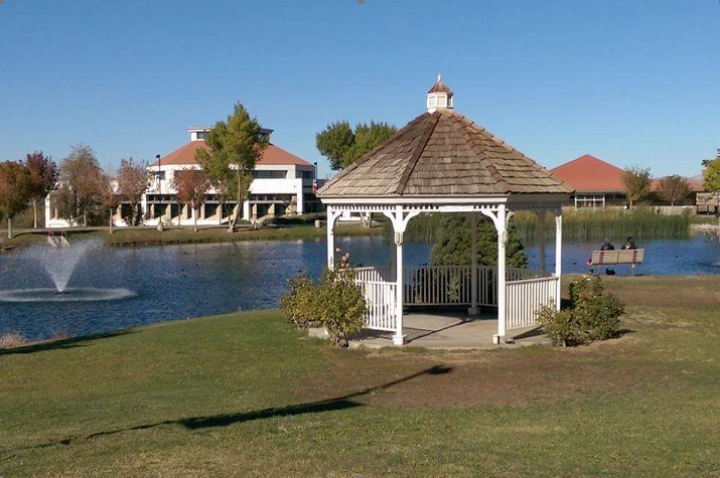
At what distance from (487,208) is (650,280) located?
14103 mm

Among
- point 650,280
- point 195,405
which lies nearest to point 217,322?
point 195,405

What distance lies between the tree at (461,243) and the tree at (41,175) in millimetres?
59715

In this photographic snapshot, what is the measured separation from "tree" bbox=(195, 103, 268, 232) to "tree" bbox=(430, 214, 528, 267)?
184 feet

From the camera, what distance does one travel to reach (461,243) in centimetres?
2284

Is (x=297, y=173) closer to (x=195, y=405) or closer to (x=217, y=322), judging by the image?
(x=217, y=322)

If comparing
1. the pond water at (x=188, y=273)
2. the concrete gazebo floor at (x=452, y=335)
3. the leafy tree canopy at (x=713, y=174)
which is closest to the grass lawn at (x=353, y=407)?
the concrete gazebo floor at (x=452, y=335)

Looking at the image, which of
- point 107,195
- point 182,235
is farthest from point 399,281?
point 107,195

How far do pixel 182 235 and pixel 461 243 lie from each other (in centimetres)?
5399

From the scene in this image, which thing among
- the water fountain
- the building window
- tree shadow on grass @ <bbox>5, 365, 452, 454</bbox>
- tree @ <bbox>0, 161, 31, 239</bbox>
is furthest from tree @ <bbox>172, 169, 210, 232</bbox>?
tree shadow on grass @ <bbox>5, 365, 452, 454</bbox>

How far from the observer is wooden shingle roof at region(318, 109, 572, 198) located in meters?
16.5

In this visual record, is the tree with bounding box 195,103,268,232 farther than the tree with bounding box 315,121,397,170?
No

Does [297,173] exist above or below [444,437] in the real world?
above

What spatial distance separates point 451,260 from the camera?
22.9 metres

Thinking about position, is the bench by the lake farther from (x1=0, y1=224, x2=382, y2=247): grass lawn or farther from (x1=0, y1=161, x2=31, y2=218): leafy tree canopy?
(x1=0, y1=161, x2=31, y2=218): leafy tree canopy
